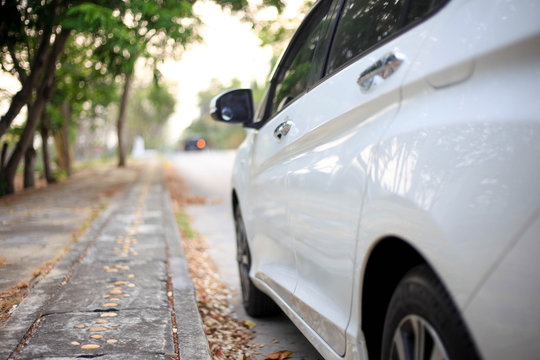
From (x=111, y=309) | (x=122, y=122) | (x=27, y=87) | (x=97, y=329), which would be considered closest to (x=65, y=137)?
(x=27, y=87)

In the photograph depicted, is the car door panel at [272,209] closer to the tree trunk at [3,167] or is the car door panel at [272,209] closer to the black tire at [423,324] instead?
the black tire at [423,324]

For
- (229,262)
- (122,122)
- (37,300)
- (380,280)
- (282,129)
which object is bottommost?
(229,262)

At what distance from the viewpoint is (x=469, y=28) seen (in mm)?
1709

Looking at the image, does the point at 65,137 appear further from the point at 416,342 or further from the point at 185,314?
the point at 416,342

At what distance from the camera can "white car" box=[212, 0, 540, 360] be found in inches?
56.1

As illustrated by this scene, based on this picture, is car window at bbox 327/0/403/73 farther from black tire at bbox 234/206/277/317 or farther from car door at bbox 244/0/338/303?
black tire at bbox 234/206/277/317

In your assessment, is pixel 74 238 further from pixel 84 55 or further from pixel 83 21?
pixel 84 55

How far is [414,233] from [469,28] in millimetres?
608

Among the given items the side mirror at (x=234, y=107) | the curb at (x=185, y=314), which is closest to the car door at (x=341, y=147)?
the curb at (x=185, y=314)

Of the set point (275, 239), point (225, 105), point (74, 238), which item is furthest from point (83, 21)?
point (275, 239)

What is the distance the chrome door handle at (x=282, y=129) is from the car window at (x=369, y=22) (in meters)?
0.50

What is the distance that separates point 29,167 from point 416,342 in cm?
1601

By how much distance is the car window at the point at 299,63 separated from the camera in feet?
11.2

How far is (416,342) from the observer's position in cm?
180
